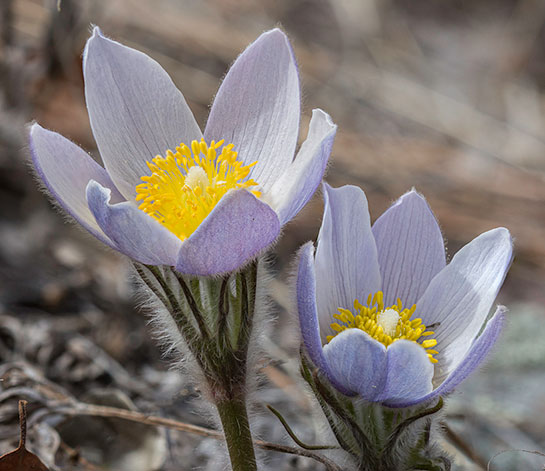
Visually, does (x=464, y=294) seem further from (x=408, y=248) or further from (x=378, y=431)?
(x=378, y=431)

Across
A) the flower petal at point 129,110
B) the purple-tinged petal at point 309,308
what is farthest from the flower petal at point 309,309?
the flower petal at point 129,110

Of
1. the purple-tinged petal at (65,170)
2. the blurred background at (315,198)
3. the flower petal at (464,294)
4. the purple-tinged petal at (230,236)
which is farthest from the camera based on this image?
the blurred background at (315,198)

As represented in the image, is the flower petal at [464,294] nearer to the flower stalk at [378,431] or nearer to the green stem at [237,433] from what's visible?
the flower stalk at [378,431]

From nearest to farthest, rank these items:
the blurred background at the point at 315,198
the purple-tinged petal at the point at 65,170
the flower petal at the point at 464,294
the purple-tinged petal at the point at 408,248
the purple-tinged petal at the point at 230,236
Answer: the purple-tinged petal at the point at 230,236, the purple-tinged petal at the point at 65,170, the flower petal at the point at 464,294, the purple-tinged petal at the point at 408,248, the blurred background at the point at 315,198

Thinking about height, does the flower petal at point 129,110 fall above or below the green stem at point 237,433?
above

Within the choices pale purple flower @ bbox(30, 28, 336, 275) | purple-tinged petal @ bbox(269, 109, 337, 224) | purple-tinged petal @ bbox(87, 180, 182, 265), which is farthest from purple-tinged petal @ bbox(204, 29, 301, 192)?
purple-tinged petal @ bbox(87, 180, 182, 265)

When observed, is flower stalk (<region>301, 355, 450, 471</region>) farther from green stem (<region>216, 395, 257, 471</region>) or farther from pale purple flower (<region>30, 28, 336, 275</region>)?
pale purple flower (<region>30, 28, 336, 275</region>)

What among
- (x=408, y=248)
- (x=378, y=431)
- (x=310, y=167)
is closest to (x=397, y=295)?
(x=408, y=248)

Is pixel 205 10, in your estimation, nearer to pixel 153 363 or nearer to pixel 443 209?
pixel 443 209
